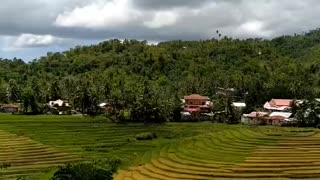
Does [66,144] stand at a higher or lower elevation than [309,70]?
lower

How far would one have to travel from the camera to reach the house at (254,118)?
99350 millimetres

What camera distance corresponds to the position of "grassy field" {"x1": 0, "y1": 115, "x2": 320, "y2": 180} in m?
50.5

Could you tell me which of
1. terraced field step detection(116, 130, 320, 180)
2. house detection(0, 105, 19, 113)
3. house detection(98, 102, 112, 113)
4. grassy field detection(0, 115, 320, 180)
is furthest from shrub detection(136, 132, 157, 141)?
house detection(0, 105, 19, 113)

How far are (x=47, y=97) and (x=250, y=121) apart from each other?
5394 cm

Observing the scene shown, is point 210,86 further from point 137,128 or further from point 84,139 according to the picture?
point 84,139

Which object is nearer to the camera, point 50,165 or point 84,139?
point 50,165

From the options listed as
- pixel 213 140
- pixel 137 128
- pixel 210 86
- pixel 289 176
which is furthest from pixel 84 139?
pixel 210 86

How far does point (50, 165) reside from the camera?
5675 centimetres

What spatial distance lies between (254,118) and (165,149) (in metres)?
40.3

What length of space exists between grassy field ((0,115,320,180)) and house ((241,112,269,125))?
13.9 meters

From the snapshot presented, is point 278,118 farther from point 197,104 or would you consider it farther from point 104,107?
point 104,107

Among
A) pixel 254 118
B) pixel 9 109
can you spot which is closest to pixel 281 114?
pixel 254 118

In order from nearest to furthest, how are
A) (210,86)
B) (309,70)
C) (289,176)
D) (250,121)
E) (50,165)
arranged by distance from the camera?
(289,176), (50,165), (250,121), (210,86), (309,70)

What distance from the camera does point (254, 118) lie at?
4011 inches
